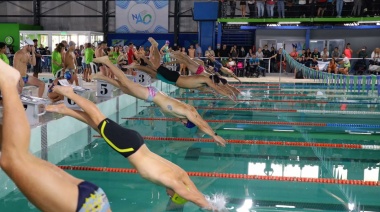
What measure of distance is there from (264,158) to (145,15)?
1984 cm

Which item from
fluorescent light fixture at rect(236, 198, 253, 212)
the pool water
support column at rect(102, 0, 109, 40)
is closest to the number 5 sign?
the pool water

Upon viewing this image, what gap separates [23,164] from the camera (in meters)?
2.00

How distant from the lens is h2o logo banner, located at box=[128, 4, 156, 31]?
2478cm

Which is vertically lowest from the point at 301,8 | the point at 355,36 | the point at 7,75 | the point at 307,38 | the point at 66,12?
the point at 7,75

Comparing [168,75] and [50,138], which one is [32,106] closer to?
[50,138]

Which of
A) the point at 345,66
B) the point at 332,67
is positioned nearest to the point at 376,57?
the point at 345,66

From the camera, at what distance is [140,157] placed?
3025mm

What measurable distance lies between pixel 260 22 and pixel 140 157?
55.7 ft

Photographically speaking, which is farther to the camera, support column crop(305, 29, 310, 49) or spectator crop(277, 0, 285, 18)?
support column crop(305, 29, 310, 49)

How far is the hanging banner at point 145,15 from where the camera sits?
81.4 ft

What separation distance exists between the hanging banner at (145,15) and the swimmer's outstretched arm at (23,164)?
2329cm

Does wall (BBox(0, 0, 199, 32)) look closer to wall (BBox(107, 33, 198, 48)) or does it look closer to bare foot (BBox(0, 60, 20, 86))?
wall (BBox(107, 33, 198, 48))

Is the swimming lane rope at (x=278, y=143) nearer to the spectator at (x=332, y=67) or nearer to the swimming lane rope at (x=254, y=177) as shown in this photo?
the swimming lane rope at (x=254, y=177)

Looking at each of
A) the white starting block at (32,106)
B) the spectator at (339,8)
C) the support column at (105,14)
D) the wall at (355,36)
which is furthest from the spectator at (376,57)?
the support column at (105,14)
